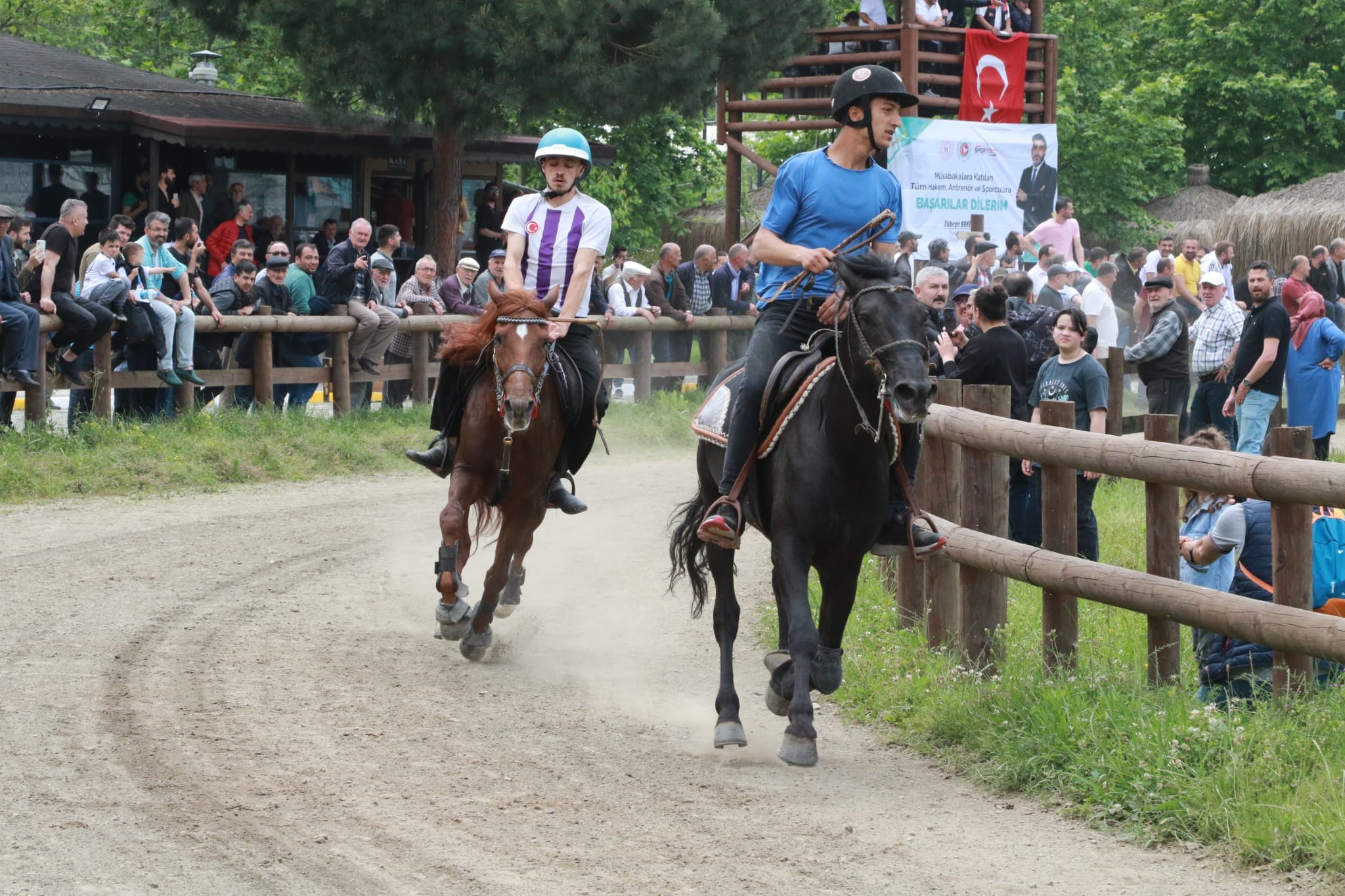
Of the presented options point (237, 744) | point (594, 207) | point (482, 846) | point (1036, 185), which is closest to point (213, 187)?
point (1036, 185)

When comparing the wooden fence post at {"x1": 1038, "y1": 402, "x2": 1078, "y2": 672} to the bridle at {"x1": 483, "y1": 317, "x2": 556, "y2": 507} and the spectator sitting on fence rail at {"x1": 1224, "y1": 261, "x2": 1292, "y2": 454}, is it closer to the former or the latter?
the bridle at {"x1": 483, "y1": 317, "x2": 556, "y2": 507}

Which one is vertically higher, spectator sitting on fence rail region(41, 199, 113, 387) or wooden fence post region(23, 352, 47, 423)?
spectator sitting on fence rail region(41, 199, 113, 387)

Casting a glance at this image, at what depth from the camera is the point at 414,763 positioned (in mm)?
6453

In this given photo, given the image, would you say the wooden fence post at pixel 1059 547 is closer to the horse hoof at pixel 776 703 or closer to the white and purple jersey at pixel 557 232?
the horse hoof at pixel 776 703

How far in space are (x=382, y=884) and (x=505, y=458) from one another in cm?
388

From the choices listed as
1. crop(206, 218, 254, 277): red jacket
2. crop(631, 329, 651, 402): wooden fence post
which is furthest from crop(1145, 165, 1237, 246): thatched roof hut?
crop(206, 218, 254, 277): red jacket

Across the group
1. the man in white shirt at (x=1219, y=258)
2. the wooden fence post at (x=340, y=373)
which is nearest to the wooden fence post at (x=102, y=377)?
the wooden fence post at (x=340, y=373)

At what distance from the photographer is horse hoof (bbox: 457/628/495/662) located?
8.59m

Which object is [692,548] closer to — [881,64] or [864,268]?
[864,268]

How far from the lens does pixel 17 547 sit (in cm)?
1081

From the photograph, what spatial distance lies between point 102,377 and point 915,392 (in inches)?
409

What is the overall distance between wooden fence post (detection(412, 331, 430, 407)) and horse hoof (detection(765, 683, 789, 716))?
1129cm

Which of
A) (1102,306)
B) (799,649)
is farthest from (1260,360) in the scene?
(799,649)

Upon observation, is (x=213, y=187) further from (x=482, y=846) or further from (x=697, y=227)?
Answer: (x=482, y=846)
